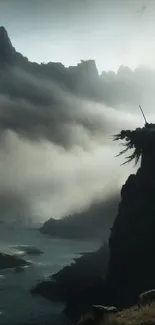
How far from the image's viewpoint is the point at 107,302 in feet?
309

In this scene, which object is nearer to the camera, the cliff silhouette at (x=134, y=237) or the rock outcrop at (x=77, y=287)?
the cliff silhouette at (x=134, y=237)

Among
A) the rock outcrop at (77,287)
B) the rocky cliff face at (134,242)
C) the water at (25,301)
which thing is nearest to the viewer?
the rocky cliff face at (134,242)

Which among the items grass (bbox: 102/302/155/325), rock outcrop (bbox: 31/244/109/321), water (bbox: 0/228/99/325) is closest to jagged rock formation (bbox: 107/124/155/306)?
rock outcrop (bbox: 31/244/109/321)

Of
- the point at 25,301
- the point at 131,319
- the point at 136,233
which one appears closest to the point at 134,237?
the point at 136,233

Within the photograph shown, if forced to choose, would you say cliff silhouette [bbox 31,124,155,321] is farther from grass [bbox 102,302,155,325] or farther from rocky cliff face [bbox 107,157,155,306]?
grass [bbox 102,302,155,325]

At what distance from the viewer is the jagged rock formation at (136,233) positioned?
3307 inches

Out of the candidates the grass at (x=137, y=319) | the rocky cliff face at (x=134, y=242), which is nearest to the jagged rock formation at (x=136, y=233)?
the rocky cliff face at (x=134, y=242)

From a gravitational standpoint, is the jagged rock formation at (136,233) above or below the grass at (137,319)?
above

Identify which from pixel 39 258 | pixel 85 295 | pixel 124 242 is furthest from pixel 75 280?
pixel 39 258

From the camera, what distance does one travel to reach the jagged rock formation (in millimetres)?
84000

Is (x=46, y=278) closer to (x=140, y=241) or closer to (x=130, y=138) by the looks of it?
(x=140, y=241)

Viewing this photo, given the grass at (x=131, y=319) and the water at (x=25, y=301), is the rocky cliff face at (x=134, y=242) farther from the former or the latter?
the grass at (x=131, y=319)

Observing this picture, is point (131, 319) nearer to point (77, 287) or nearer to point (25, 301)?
point (25, 301)

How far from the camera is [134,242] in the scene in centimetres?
8625
